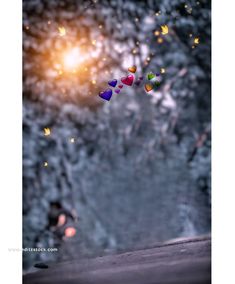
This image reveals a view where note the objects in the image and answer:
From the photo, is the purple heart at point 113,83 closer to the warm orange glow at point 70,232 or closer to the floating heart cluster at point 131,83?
the floating heart cluster at point 131,83

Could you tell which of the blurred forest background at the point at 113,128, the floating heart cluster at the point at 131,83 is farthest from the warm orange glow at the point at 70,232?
the floating heart cluster at the point at 131,83

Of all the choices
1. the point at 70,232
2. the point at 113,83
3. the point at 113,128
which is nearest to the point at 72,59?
the point at 113,83

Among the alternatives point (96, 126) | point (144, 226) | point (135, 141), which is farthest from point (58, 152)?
point (144, 226)

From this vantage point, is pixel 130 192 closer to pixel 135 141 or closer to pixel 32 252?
pixel 135 141

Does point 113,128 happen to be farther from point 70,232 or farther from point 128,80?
point 70,232

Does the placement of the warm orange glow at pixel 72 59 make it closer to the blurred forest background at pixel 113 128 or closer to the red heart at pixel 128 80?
the blurred forest background at pixel 113 128

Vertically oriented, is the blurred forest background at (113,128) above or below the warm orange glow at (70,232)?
above
